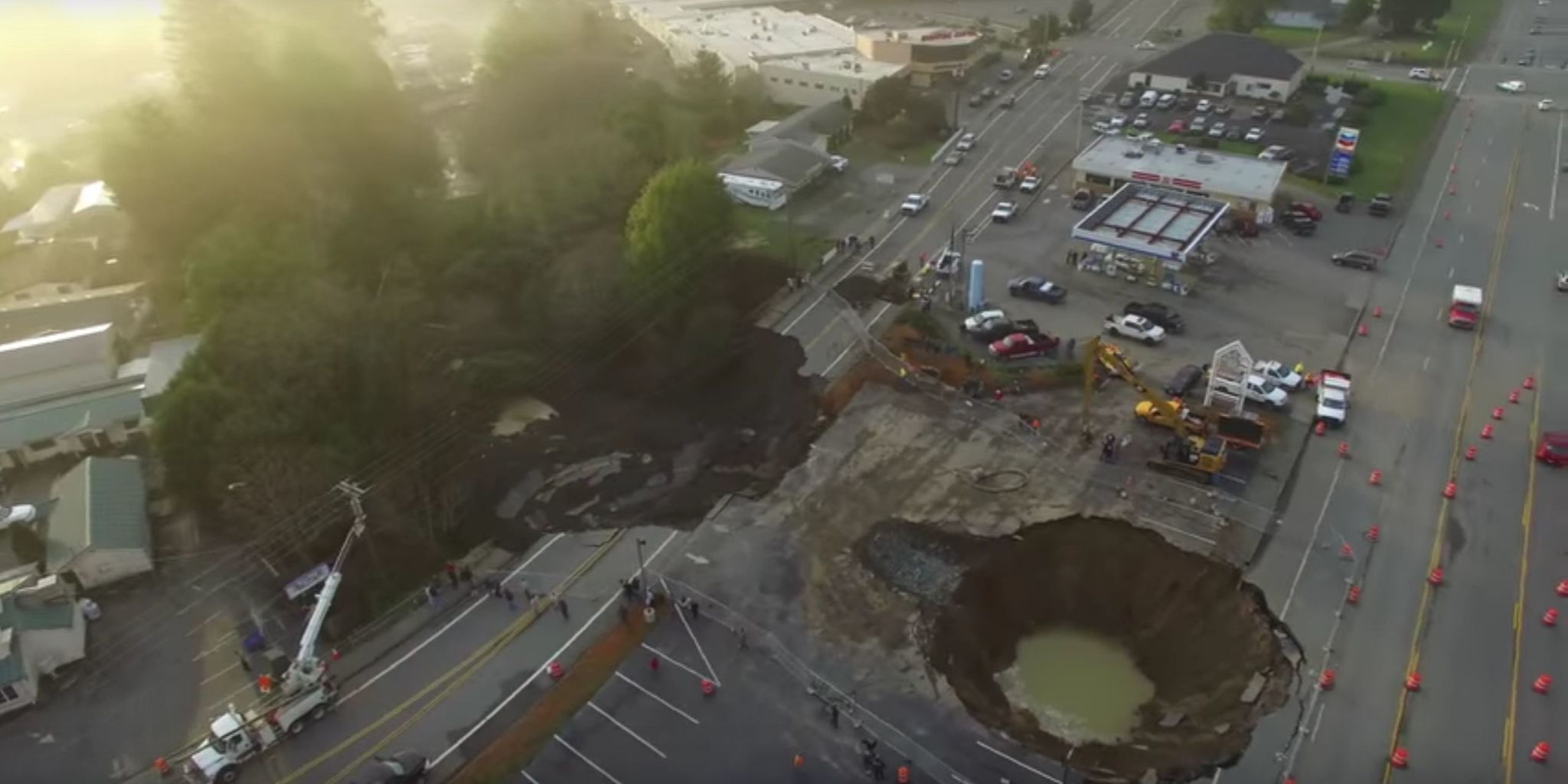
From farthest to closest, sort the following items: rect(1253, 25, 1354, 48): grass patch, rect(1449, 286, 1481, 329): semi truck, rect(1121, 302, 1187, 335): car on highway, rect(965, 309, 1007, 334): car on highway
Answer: rect(1253, 25, 1354, 48): grass patch, rect(1121, 302, 1187, 335): car on highway, rect(965, 309, 1007, 334): car on highway, rect(1449, 286, 1481, 329): semi truck

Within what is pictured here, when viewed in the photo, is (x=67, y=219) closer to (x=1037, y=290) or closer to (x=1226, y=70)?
(x=1037, y=290)

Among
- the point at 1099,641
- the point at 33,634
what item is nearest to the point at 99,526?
the point at 33,634

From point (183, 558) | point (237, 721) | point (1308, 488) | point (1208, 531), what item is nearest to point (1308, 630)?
point (1208, 531)

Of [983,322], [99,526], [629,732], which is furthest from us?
[983,322]

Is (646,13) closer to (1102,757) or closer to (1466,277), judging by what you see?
(1466,277)

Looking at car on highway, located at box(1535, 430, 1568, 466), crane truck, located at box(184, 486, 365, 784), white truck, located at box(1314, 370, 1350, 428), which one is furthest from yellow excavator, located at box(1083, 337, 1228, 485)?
crane truck, located at box(184, 486, 365, 784)

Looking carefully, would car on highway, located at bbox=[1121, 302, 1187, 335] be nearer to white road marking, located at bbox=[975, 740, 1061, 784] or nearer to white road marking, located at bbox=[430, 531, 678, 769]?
white road marking, located at bbox=[975, 740, 1061, 784]
